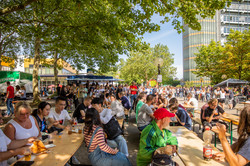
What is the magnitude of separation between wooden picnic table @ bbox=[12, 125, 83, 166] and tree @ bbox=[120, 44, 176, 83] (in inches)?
1514

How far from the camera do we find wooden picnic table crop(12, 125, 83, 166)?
7.67 ft

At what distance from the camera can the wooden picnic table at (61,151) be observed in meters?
2.34

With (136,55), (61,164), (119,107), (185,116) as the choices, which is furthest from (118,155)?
(136,55)

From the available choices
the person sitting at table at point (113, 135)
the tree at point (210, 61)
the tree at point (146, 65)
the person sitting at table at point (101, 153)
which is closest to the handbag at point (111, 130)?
the person sitting at table at point (113, 135)

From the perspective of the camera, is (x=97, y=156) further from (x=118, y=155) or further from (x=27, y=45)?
(x=27, y=45)

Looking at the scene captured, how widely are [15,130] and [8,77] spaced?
62.7 ft

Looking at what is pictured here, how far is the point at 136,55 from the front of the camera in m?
44.2

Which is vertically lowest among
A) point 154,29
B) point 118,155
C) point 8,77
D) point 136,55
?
point 118,155

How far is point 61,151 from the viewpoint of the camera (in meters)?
2.73

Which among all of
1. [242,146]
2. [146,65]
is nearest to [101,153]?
[242,146]

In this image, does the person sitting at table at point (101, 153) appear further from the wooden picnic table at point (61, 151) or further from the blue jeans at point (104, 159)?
the wooden picnic table at point (61, 151)

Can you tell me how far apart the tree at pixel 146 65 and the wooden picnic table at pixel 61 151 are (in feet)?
126

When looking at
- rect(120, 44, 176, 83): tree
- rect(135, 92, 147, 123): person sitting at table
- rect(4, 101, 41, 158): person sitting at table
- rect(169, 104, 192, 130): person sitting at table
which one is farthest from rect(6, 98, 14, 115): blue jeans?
rect(120, 44, 176, 83): tree

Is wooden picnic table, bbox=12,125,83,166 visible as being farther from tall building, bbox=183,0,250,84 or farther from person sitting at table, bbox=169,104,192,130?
tall building, bbox=183,0,250,84
